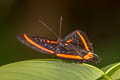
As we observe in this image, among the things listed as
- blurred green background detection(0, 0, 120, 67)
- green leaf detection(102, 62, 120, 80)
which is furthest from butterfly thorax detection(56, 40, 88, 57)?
blurred green background detection(0, 0, 120, 67)

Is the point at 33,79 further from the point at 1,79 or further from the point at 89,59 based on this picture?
the point at 89,59

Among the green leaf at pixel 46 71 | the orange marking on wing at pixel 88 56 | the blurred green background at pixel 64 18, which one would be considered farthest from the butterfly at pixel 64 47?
the blurred green background at pixel 64 18

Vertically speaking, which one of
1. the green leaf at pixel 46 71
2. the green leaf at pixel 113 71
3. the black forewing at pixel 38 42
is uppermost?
the black forewing at pixel 38 42

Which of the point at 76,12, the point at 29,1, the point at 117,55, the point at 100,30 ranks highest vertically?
the point at 29,1

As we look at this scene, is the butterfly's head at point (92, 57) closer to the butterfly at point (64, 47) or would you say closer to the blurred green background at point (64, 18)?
the butterfly at point (64, 47)

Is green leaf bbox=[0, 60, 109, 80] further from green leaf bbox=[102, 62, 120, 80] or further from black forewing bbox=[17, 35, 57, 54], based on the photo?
black forewing bbox=[17, 35, 57, 54]

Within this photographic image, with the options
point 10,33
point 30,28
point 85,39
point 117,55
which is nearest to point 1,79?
point 85,39

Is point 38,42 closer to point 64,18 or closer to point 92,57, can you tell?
point 92,57
